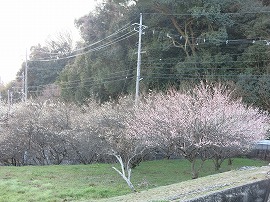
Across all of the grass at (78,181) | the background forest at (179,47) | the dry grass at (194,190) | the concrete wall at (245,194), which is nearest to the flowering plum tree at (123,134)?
the grass at (78,181)

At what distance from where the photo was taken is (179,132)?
36.2 ft

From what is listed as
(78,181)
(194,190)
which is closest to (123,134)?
(78,181)

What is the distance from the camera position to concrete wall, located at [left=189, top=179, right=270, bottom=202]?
5043 millimetres

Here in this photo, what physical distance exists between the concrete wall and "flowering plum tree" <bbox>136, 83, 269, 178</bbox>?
5087 millimetres

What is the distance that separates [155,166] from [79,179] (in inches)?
174

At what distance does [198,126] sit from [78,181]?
14.6 feet

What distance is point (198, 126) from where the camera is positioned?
437 inches

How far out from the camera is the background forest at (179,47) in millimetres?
23609

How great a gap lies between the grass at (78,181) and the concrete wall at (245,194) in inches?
202

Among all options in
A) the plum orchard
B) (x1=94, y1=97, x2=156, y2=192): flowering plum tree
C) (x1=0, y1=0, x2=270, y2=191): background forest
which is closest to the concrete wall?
the plum orchard

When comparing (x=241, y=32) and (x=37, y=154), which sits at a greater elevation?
(x=241, y=32)

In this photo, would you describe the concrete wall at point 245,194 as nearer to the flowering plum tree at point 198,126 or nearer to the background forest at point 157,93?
the background forest at point 157,93

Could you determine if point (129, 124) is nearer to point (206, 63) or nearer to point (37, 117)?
point (37, 117)

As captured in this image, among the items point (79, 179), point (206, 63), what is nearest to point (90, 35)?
point (206, 63)
